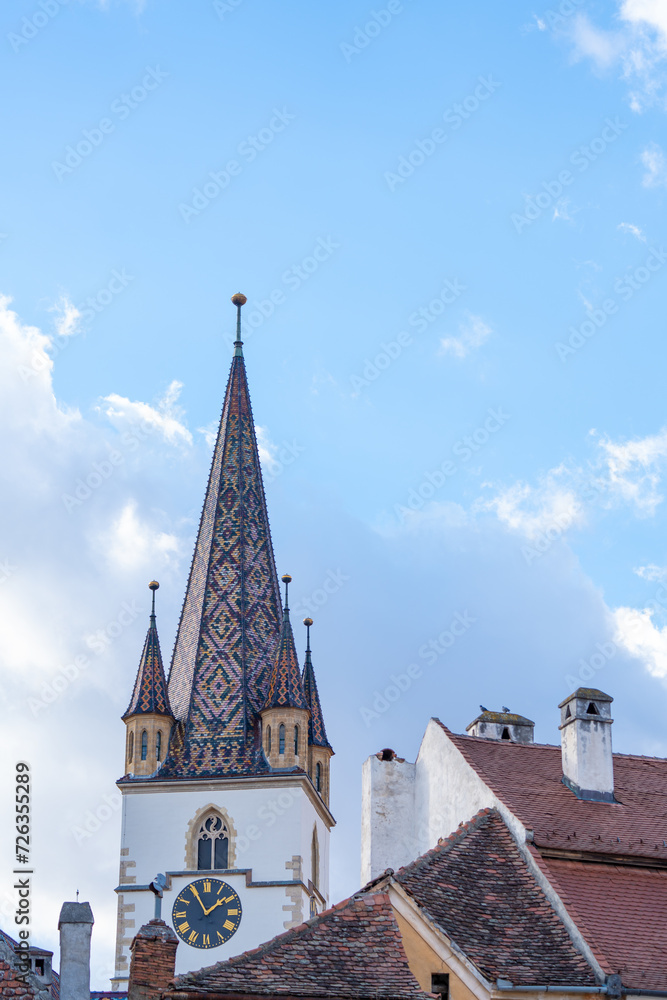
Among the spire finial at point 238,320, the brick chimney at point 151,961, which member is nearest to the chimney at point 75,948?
the brick chimney at point 151,961

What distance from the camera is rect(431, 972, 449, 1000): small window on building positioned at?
22516 millimetres

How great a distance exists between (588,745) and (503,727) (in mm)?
4013

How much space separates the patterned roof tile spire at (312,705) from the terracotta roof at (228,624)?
1621 millimetres

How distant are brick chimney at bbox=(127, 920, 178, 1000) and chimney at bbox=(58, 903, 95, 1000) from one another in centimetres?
261

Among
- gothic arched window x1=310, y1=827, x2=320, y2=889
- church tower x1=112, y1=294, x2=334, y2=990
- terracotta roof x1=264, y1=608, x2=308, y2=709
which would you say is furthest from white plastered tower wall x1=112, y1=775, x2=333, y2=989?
terracotta roof x1=264, y1=608, x2=308, y2=709

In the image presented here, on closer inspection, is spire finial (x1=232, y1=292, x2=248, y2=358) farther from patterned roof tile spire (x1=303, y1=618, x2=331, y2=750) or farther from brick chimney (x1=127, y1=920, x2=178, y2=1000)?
brick chimney (x1=127, y1=920, x2=178, y2=1000)

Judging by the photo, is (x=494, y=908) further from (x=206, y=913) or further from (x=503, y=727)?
(x=206, y=913)

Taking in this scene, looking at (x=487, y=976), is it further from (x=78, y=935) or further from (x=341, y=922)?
(x=78, y=935)

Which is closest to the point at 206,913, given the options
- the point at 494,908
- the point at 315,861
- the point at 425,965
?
the point at 315,861

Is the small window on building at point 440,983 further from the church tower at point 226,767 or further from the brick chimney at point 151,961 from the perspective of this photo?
the church tower at point 226,767

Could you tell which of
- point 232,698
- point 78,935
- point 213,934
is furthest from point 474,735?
point 232,698

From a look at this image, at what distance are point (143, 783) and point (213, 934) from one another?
15.8 ft

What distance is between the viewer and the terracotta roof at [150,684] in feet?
167

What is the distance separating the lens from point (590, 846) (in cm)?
2525
